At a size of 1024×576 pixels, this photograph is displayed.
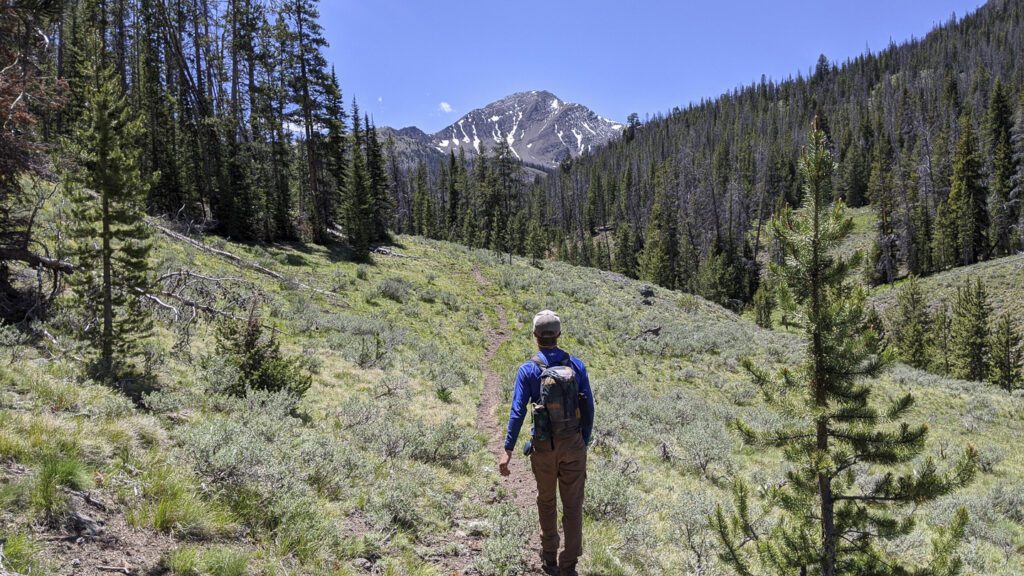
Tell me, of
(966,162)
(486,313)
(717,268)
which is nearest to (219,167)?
(486,313)

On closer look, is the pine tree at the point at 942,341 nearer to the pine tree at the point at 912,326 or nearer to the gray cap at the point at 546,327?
the pine tree at the point at 912,326

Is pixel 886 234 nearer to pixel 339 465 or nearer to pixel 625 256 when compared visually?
pixel 625 256

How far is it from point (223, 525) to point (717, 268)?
75.1m

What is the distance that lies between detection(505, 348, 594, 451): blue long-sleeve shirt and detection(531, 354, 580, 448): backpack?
0.39 ft

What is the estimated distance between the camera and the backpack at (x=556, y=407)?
4.48m

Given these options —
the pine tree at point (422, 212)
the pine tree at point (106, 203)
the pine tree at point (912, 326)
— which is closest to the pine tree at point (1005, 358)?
the pine tree at point (912, 326)

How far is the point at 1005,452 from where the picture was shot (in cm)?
1590

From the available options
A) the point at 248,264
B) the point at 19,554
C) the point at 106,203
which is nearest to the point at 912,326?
the point at 248,264

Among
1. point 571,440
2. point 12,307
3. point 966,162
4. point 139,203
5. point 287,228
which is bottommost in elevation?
point 571,440

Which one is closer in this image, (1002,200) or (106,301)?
(106,301)

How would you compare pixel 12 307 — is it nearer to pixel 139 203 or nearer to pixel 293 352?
pixel 139 203

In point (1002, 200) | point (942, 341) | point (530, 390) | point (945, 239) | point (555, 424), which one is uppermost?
point (1002, 200)

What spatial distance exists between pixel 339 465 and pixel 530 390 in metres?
3.27

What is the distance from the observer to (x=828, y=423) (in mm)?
5023
